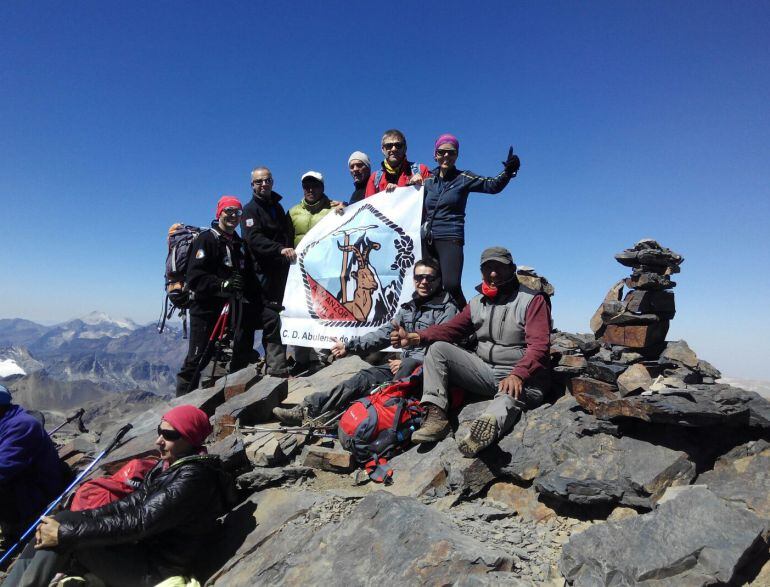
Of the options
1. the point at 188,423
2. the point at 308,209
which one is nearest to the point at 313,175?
the point at 308,209

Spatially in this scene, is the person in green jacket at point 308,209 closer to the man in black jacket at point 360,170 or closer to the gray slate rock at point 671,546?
the man in black jacket at point 360,170

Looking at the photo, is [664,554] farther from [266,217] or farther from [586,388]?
[266,217]

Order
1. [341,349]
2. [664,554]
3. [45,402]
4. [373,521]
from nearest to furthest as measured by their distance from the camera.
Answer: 1. [664,554]
2. [373,521]
3. [341,349]
4. [45,402]

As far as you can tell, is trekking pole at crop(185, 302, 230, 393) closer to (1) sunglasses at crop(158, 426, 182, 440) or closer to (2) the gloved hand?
(2) the gloved hand

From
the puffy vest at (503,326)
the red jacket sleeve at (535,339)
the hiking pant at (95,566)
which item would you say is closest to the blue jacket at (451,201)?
the puffy vest at (503,326)

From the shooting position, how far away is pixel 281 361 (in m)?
9.50

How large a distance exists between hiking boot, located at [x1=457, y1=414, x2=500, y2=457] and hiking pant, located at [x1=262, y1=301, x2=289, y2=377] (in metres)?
5.63

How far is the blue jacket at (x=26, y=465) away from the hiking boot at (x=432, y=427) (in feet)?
15.1

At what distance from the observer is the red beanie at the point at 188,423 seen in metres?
4.21

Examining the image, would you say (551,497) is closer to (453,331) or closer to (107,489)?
(453,331)

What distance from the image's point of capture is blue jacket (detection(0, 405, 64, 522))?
518 cm

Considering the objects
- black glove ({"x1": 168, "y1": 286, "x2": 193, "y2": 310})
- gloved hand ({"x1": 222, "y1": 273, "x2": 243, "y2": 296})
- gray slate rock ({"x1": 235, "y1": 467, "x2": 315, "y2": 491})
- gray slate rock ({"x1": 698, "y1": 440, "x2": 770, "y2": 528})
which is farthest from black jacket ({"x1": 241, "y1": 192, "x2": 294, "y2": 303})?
gray slate rock ({"x1": 698, "y1": 440, "x2": 770, "y2": 528})

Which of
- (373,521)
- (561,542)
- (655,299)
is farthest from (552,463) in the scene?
(655,299)

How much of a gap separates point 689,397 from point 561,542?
2180mm
